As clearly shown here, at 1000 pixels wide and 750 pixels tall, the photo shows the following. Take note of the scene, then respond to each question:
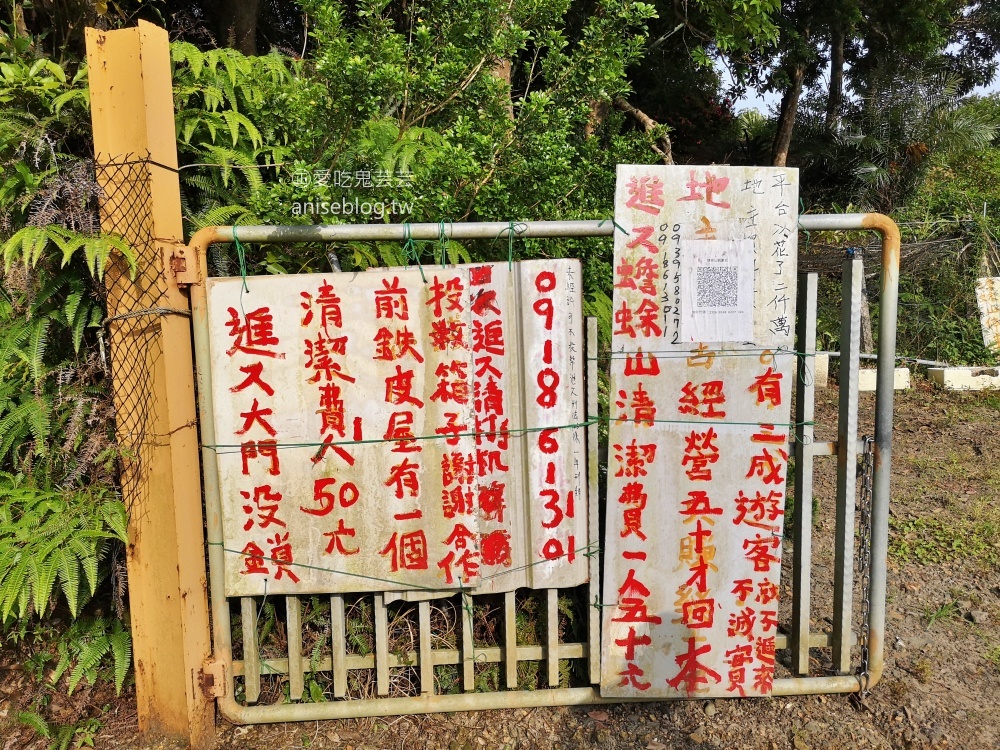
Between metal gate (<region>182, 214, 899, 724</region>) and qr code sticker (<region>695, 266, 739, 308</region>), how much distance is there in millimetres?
316

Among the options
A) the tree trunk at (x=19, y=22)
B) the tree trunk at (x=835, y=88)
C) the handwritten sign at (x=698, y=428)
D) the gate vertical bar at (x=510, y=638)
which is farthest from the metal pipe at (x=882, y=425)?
the tree trunk at (x=835, y=88)

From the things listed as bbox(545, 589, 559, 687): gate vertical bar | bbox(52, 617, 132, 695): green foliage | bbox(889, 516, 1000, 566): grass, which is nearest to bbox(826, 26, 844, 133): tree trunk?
bbox(889, 516, 1000, 566): grass

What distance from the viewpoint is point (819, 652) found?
3.05 metres

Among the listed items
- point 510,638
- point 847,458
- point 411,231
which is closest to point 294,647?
point 510,638

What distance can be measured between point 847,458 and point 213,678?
253 centimetres

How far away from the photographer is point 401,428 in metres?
2.51

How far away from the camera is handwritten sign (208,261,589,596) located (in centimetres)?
247

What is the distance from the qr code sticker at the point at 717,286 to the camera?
250 centimetres

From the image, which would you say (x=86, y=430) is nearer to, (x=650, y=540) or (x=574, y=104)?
(x=650, y=540)

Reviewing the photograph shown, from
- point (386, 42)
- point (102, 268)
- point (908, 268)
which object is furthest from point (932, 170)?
point (102, 268)

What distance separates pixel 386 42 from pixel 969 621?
12.5 ft

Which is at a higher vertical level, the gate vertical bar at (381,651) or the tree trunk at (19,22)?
the tree trunk at (19,22)

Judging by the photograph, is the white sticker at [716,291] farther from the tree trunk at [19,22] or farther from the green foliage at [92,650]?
the tree trunk at [19,22]

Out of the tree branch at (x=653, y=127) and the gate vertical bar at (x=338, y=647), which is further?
the tree branch at (x=653, y=127)
